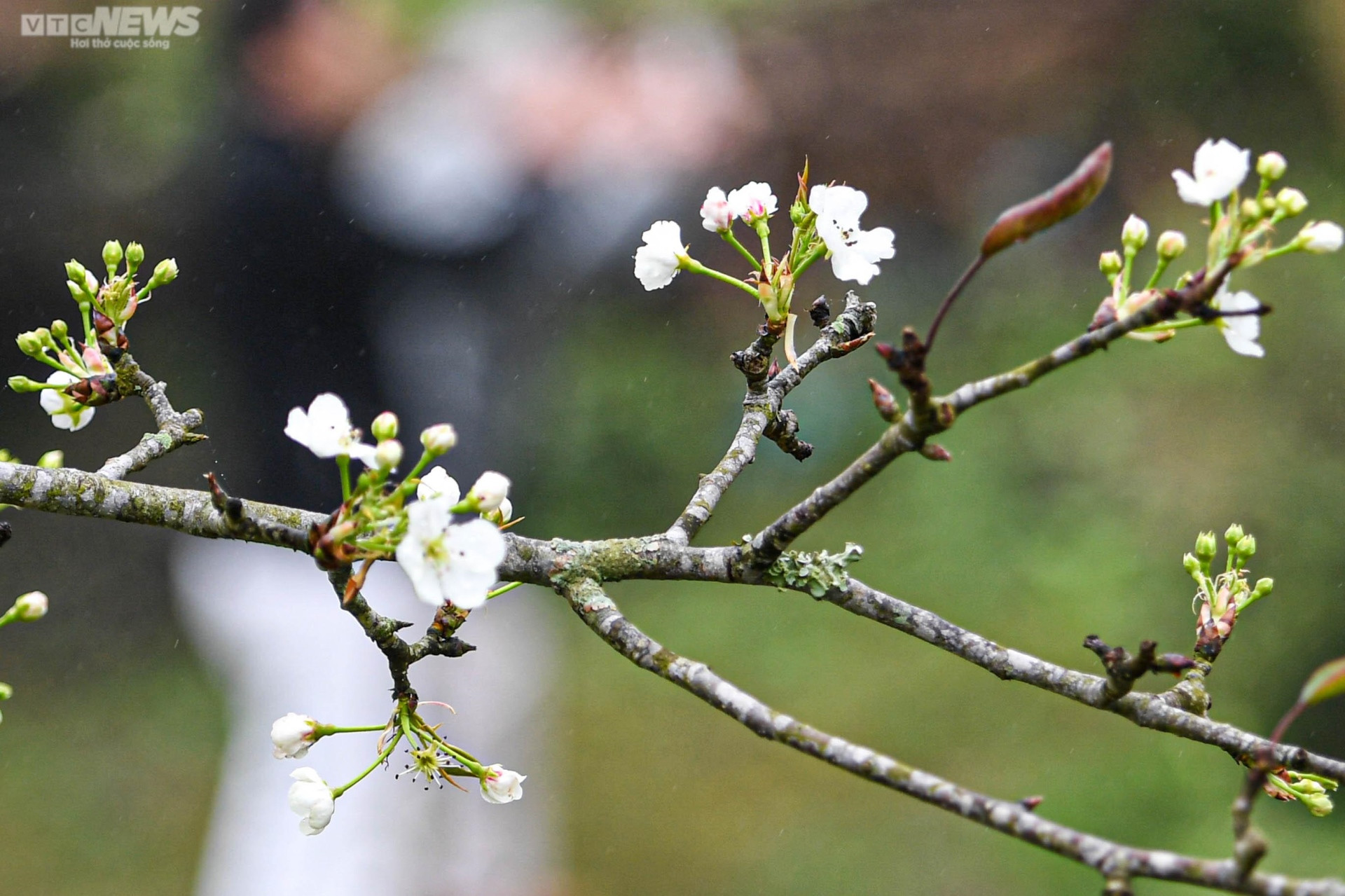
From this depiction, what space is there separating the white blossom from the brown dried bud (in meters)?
0.26

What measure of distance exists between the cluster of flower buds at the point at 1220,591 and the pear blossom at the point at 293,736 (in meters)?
1.06

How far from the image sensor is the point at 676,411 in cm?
601

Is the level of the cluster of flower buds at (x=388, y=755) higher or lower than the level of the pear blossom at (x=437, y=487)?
lower

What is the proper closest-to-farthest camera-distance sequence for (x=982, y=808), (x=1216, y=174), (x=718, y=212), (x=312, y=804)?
(x=982, y=808), (x=1216, y=174), (x=312, y=804), (x=718, y=212)

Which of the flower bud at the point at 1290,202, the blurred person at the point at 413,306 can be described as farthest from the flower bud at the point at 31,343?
the blurred person at the point at 413,306

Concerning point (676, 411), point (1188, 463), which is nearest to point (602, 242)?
point (676, 411)

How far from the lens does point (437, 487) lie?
1.17 meters

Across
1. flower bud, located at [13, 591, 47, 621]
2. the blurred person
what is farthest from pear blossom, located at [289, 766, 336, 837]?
the blurred person

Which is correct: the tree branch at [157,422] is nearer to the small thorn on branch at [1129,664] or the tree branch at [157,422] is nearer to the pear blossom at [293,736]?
the pear blossom at [293,736]

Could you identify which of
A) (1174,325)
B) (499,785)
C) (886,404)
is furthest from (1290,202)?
(499,785)

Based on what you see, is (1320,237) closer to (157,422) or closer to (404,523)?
(404,523)

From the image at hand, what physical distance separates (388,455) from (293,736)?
478mm

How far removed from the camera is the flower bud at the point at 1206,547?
4.53 ft

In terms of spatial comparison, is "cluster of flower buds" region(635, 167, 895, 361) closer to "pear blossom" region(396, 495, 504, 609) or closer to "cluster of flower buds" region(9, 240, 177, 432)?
"pear blossom" region(396, 495, 504, 609)
